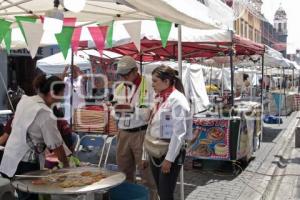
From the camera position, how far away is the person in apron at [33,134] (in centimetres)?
353

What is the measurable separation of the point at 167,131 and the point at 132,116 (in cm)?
91

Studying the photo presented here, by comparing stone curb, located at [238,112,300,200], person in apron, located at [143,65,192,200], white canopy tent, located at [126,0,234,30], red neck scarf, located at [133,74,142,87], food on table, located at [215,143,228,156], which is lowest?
stone curb, located at [238,112,300,200]

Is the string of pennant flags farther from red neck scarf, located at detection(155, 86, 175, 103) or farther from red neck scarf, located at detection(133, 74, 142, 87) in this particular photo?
red neck scarf, located at detection(155, 86, 175, 103)

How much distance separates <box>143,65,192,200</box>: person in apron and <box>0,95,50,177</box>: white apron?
3.89 ft

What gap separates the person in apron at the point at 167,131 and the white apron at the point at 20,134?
1.19 metres

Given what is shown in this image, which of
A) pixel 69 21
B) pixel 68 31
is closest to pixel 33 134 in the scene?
pixel 69 21

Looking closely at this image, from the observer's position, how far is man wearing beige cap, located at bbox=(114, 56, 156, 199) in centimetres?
488

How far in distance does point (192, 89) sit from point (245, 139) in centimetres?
671

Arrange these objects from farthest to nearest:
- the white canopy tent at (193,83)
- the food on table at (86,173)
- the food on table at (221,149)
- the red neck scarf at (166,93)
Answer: the white canopy tent at (193,83) < the food on table at (221,149) < the red neck scarf at (166,93) < the food on table at (86,173)

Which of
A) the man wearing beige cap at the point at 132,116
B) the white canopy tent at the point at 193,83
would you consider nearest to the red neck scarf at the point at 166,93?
the man wearing beige cap at the point at 132,116

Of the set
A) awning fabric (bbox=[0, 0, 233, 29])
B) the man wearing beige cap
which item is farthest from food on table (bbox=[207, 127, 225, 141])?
the man wearing beige cap

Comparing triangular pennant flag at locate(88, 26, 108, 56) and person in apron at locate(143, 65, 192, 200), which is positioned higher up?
triangular pennant flag at locate(88, 26, 108, 56)

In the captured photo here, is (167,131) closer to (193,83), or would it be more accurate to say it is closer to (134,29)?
(134,29)

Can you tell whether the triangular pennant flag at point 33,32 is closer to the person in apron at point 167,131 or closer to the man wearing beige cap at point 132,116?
the man wearing beige cap at point 132,116
